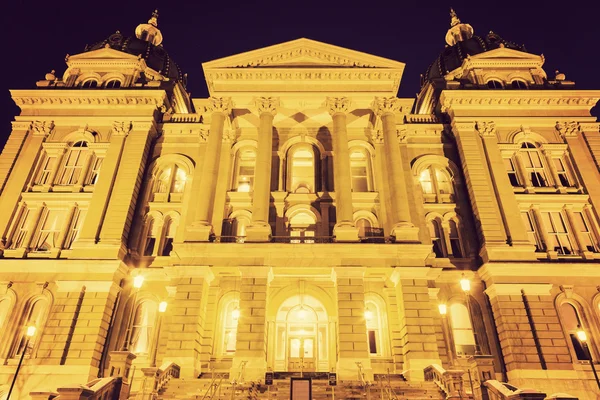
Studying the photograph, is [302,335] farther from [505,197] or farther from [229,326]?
[505,197]

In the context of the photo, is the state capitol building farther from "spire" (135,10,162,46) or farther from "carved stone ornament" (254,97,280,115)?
"spire" (135,10,162,46)

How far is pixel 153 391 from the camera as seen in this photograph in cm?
1616

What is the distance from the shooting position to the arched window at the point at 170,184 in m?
27.0

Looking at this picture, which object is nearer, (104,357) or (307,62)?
(104,357)

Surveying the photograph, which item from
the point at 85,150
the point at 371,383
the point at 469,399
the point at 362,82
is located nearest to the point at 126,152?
the point at 85,150

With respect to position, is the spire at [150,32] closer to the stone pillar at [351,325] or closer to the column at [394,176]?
the column at [394,176]

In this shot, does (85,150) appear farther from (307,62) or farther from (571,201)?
(571,201)

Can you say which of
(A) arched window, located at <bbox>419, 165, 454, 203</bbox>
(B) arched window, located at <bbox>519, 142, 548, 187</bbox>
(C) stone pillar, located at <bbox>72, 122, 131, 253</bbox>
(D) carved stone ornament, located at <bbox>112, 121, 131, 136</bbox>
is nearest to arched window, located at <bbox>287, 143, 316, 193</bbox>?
(A) arched window, located at <bbox>419, 165, 454, 203</bbox>

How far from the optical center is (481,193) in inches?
1001

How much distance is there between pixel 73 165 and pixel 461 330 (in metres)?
25.1

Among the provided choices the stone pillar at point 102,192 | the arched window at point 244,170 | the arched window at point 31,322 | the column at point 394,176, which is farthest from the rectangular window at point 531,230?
the arched window at point 31,322

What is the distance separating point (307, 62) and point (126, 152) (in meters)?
13.0

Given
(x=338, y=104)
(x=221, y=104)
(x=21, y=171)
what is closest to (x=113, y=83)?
(x=21, y=171)

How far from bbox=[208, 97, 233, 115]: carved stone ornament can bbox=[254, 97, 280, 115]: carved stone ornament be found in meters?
1.78
